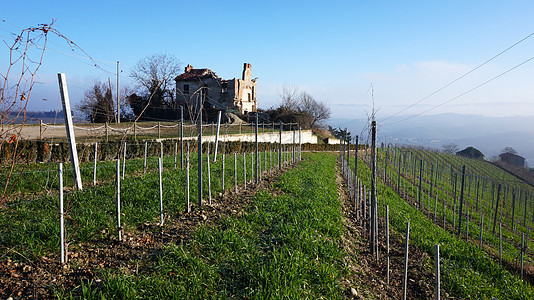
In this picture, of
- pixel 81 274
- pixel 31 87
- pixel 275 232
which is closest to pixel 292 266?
pixel 275 232

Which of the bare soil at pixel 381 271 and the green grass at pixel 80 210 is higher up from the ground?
the green grass at pixel 80 210

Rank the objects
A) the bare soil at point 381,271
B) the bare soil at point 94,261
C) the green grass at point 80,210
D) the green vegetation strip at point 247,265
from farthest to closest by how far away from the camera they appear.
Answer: the bare soil at point 381,271, the green grass at point 80,210, the green vegetation strip at point 247,265, the bare soil at point 94,261

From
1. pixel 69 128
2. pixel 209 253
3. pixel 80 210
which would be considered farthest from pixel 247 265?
pixel 69 128

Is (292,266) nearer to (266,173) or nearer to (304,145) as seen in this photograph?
(266,173)

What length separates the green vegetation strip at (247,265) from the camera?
3980mm

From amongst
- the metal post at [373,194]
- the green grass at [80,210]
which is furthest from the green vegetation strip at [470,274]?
the green grass at [80,210]

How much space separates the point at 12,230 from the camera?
5.13 metres

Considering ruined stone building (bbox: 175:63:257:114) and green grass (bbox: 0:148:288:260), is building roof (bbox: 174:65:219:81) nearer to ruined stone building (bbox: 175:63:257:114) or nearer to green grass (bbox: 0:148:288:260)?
ruined stone building (bbox: 175:63:257:114)

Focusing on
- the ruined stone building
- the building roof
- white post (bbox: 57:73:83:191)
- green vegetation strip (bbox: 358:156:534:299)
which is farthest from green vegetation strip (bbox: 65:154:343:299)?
the building roof

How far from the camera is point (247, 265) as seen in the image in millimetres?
4750

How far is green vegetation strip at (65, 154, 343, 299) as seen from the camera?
157 inches

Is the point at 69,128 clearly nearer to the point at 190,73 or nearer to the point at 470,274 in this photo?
the point at 470,274

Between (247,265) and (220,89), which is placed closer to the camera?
(247,265)

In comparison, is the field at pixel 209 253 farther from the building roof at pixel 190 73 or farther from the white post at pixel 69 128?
the building roof at pixel 190 73
